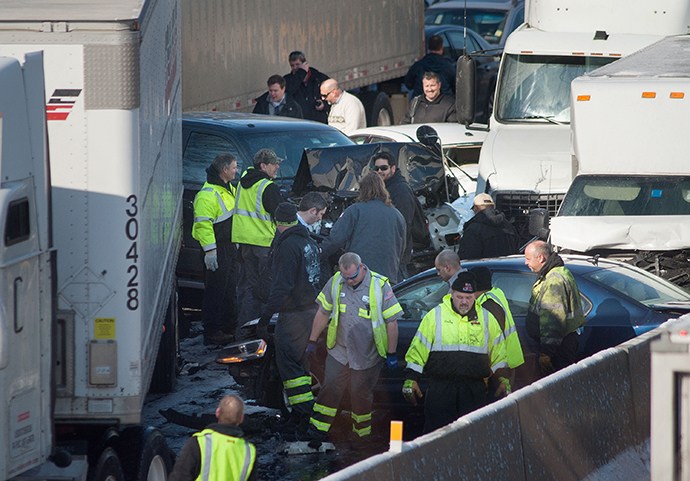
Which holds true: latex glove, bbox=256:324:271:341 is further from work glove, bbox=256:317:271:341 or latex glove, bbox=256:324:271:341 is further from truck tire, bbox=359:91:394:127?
truck tire, bbox=359:91:394:127

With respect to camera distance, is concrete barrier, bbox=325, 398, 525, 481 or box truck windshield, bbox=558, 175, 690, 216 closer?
concrete barrier, bbox=325, 398, 525, 481

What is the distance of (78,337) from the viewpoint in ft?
17.9

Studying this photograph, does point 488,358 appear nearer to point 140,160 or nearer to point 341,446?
point 341,446

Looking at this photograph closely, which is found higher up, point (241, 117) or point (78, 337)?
point (241, 117)

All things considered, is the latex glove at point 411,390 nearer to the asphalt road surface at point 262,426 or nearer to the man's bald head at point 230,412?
the asphalt road surface at point 262,426

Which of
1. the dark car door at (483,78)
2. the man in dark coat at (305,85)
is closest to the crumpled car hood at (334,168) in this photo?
the man in dark coat at (305,85)

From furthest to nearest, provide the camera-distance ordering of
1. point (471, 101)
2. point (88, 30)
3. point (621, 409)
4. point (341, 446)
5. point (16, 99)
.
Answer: point (471, 101), point (341, 446), point (621, 409), point (88, 30), point (16, 99)

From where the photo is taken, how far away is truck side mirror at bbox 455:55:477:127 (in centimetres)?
1390

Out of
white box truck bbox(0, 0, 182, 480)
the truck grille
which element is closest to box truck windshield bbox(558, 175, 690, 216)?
the truck grille

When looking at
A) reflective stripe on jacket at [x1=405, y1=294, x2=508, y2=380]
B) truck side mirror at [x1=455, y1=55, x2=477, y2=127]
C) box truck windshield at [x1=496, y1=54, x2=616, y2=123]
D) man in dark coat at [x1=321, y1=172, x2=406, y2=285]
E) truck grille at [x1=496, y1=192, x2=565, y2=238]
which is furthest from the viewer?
truck side mirror at [x1=455, y1=55, x2=477, y2=127]

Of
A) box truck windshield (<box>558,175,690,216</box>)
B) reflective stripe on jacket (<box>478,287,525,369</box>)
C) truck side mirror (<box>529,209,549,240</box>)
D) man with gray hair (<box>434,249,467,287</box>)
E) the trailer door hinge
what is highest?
the trailer door hinge

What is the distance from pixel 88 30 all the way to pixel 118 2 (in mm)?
681

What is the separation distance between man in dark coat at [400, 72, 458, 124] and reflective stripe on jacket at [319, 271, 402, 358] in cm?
836

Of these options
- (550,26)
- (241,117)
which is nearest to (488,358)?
(241,117)
